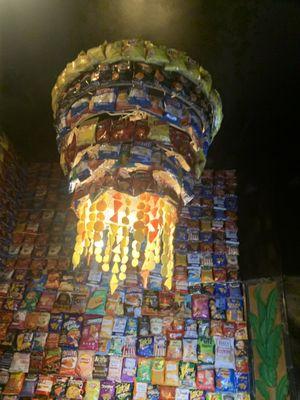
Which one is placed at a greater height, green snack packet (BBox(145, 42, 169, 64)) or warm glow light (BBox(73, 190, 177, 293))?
green snack packet (BBox(145, 42, 169, 64))

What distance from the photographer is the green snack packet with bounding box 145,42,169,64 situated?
2244 millimetres

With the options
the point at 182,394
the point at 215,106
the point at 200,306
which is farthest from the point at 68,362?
the point at 215,106

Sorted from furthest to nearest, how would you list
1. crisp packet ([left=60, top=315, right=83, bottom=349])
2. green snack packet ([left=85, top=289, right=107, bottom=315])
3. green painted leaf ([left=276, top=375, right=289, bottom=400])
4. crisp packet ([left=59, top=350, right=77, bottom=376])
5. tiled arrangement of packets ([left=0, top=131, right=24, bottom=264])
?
tiled arrangement of packets ([left=0, top=131, right=24, bottom=264]) → green snack packet ([left=85, top=289, right=107, bottom=315]) → crisp packet ([left=60, top=315, right=83, bottom=349]) → crisp packet ([left=59, top=350, right=77, bottom=376]) → green painted leaf ([left=276, top=375, right=289, bottom=400])

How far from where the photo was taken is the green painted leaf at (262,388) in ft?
9.03

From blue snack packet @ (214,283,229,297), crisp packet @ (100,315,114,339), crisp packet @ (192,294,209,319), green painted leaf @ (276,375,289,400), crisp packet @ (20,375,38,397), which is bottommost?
crisp packet @ (20,375,38,397)

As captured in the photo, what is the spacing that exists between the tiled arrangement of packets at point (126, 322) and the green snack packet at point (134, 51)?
1.77 meters

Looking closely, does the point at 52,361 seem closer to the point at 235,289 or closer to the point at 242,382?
the point at 242,382

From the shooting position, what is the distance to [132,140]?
7.39ft

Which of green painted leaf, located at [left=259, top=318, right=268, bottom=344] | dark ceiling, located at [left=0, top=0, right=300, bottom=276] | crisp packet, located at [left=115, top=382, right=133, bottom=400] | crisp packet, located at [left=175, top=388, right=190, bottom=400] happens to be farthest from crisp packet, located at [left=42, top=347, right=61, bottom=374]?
dark ceiling, located at [left=0, top=0, right=300, bottom=276]

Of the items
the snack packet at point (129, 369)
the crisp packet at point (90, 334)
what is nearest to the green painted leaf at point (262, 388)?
the snack packet at point (129, 369)

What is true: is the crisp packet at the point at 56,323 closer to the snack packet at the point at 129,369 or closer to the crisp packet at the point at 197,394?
the snack packet at the point at 129,369

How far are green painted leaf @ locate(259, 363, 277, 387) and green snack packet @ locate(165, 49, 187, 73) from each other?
6.93 ft

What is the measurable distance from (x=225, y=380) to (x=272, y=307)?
636 mm

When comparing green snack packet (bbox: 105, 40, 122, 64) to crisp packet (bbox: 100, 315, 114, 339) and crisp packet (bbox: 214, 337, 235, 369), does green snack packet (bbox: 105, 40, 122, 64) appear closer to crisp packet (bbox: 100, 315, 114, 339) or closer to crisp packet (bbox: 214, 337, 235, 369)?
crisp packet (bbox: 100, 315, 114, 339)
